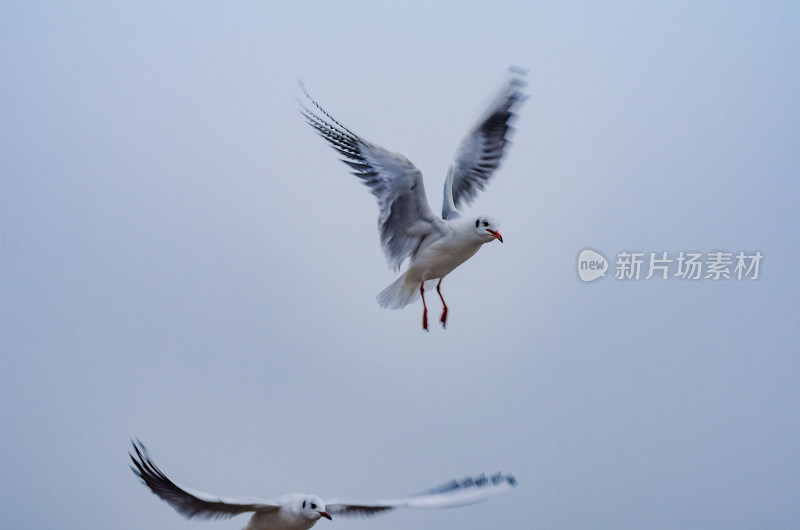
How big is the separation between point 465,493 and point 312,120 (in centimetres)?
83

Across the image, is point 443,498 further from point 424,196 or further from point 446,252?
point 424,196

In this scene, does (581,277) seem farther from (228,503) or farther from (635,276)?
(228,503)

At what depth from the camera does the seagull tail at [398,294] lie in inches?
85.8

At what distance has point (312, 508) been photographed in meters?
1.98

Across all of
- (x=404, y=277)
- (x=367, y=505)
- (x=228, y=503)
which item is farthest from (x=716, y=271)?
(x=228, y=503)

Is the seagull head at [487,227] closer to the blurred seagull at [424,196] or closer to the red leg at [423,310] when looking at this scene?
the blurred seagull at [424,196]

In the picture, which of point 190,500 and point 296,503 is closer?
point 190,500

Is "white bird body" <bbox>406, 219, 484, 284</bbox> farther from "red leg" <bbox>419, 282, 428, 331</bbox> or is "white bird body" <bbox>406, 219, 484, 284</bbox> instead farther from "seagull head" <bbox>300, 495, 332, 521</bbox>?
"seagull head" <bbox>300, 495, 332, 521</bbox>

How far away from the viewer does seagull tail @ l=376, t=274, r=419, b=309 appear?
2180 millimetres

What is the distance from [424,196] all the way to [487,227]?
0.52 ft

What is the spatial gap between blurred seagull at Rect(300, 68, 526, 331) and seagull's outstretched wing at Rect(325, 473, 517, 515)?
345 millimetres
